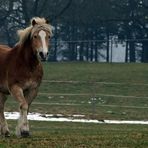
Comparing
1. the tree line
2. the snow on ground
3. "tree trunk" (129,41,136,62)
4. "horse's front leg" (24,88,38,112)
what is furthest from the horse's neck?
"tree trunk" (129,41,136,62)

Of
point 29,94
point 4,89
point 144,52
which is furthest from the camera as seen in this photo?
point 144,52

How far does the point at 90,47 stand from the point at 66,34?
2.88 metres

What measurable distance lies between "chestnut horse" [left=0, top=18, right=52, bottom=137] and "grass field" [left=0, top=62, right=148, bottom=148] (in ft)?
2.22

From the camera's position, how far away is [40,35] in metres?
11.8

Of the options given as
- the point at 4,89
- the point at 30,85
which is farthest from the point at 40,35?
the point at 4,89

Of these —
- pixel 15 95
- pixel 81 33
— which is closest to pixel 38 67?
pixel 15 95

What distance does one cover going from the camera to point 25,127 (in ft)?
37.8

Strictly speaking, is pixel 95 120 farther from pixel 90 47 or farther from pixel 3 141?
pixel 90 47

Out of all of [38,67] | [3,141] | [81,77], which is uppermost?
[38,67]

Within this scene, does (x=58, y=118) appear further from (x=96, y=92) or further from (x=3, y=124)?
(x=3, y=124)

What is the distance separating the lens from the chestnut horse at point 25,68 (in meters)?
11.6

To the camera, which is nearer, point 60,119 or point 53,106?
point 60,119

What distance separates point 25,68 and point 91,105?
17.6 m

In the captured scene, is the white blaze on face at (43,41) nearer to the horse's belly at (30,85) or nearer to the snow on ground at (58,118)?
the horse's belly at (30,85)
